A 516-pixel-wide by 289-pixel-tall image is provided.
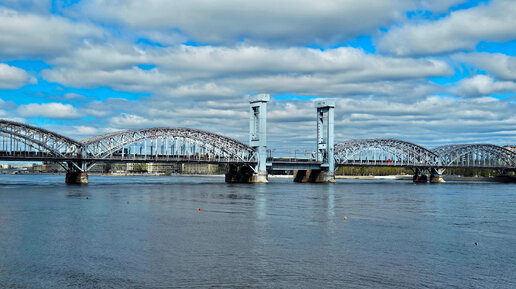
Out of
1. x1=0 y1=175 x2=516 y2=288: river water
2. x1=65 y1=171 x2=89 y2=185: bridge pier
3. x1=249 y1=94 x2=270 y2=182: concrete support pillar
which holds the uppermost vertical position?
x1=249 y1=94 x2=270 y2=182: concrete support pillar

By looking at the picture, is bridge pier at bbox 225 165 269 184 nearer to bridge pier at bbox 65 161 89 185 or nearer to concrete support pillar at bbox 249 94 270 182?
concrete support pillar at bbox 249 94 270 182

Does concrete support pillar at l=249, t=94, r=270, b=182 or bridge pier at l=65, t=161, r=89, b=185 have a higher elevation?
concrete support pillar at l=249, t=94, r=270, b=182

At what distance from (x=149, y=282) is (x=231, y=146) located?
136 m

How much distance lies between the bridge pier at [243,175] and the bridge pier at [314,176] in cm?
1947

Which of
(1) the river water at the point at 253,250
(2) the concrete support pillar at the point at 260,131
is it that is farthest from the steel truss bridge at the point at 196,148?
(1) the river water at the point at 253,250

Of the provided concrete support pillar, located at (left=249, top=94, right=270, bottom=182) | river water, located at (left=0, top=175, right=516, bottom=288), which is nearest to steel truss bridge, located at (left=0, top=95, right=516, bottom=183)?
concrete support pillar, located at (left=249, top=94, right=270, bottom=182)

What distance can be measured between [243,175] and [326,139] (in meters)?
29.2

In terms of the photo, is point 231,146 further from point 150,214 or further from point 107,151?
point 150,214

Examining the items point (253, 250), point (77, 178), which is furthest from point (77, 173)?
point (253, 250)

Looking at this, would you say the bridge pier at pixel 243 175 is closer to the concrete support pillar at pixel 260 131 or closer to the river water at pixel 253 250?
the concrete support pillar at pixel 260 131

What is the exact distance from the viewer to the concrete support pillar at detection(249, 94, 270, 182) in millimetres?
155375

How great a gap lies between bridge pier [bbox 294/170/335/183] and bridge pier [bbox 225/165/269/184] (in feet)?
63.9

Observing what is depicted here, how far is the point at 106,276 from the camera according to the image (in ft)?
84.3

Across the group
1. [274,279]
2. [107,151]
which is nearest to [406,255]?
[274,279]
